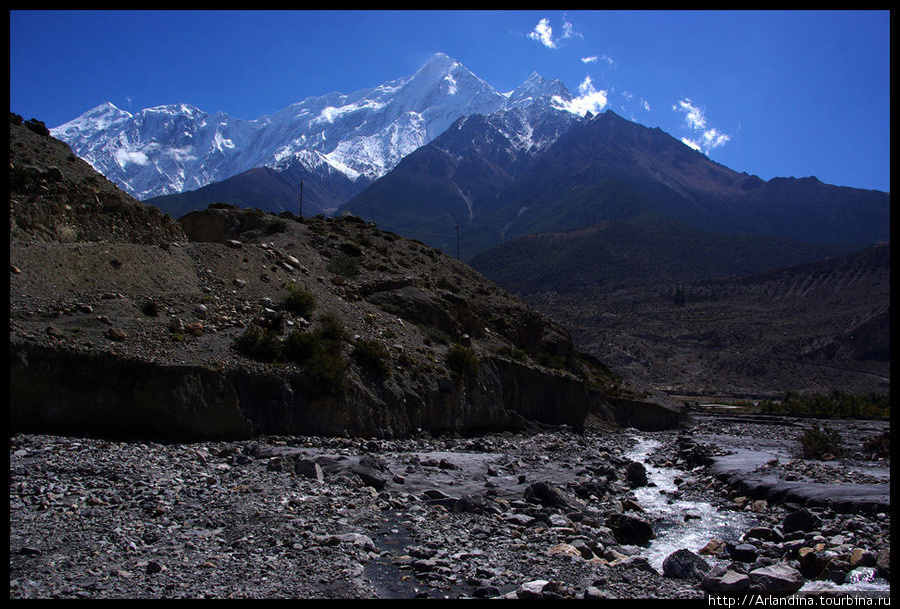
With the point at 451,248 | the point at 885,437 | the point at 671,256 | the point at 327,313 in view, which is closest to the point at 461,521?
the point at 327,313

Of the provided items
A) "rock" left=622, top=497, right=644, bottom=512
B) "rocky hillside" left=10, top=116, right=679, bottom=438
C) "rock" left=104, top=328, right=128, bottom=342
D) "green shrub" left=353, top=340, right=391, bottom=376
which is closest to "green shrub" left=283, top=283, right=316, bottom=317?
"rocky hillside" left=10, top=116, right=679, bottom=438

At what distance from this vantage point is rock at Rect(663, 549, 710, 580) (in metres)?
9.56

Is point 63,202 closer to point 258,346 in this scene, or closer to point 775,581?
point 258,346

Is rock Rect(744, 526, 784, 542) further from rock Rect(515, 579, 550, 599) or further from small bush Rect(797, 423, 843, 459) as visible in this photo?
small bush Rect(797, 423, 843, 459)

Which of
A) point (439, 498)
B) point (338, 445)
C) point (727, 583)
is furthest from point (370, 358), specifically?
point (727, 583)

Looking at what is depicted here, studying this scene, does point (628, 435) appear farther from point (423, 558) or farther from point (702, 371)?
point (702, 371)

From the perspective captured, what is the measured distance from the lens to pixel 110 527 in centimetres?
909

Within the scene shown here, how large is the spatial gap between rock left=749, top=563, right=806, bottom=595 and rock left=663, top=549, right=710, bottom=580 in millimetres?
809

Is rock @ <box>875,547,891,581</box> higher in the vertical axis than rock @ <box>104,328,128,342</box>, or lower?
lower

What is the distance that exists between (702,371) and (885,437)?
65.7 metres

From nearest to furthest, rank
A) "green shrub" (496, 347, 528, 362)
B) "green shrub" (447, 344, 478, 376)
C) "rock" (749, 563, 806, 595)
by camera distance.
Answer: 1. "rock" (749, 563, 806, 595)
2. "green shrub" (447, 344, 478, 376)
3. "green shrub" (496, 347, 528, 362)

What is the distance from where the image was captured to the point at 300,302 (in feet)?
81.4

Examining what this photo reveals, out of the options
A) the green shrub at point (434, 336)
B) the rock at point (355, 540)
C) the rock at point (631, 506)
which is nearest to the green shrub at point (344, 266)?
the green shrub at point (434, 336)
